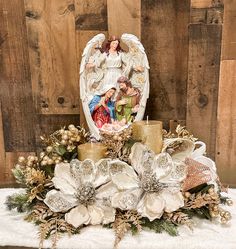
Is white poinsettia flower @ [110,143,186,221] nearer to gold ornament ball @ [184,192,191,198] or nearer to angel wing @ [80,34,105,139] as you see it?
gold ornament ball @ [184,192,191,198]

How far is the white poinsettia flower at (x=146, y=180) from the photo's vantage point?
65cm

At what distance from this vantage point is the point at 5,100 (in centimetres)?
96

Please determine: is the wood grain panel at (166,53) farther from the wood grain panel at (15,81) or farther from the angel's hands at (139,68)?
the wood grain panel at (15,81)

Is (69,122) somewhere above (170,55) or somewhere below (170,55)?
below

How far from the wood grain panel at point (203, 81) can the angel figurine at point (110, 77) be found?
0.59 ft

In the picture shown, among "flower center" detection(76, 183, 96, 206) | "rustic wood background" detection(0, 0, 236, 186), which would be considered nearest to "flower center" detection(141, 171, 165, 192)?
"flower center" detection(76, 183, 96, 206)

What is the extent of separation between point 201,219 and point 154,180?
0.14 metres

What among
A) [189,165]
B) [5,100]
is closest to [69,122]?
[5,100]

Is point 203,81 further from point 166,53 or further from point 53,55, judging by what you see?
point 53,55

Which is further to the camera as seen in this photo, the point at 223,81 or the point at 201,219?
the point at 223,81

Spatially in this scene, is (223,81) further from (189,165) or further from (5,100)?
(5,100)

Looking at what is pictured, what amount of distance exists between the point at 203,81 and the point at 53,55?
0.44 meters

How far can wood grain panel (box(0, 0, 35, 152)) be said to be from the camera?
0.91 metres

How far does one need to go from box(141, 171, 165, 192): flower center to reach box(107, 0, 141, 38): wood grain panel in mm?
431
